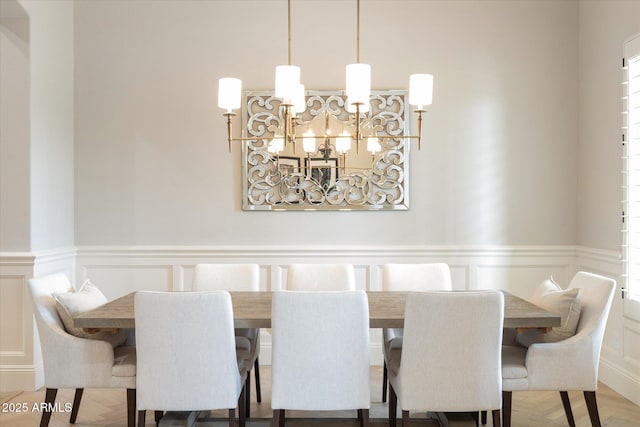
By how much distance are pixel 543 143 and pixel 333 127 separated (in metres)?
1.72

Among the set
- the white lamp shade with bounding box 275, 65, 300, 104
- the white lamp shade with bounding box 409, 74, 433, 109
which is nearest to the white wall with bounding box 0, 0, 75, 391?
the white lamp shade with bounding box 275, 65, 300, 104

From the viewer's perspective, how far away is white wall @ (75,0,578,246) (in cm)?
462

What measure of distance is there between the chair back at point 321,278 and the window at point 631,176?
183 centimetres

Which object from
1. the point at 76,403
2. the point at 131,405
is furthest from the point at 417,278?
the point at 76,403

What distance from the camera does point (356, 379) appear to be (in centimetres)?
265

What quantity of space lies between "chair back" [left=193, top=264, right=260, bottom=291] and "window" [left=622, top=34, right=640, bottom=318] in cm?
249

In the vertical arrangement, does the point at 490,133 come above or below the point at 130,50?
below

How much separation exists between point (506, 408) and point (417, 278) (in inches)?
46.5

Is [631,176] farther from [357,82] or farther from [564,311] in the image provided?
A: [357,82]

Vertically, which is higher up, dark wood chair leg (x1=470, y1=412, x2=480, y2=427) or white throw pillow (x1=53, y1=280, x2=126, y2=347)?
white throw pillow (x1=53, y1=280, x2=126, y2=347)

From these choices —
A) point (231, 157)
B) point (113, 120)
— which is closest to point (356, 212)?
point (231, 157)

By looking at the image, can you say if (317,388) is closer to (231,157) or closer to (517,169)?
(231,157)

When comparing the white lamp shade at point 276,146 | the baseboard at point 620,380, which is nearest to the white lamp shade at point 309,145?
the white lamp shade at point 276,146

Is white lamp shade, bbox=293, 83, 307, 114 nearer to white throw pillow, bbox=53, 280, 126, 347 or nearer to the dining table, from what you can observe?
the dining table
